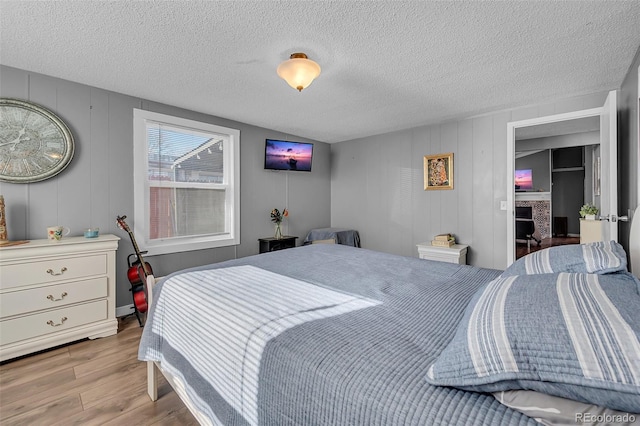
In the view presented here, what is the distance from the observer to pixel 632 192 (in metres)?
Result: 2.34

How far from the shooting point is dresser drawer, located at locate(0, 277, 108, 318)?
7.29ft

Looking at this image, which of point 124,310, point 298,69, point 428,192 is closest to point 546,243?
point 428,192

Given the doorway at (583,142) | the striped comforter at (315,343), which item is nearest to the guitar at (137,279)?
the striped comforter at (315,343)

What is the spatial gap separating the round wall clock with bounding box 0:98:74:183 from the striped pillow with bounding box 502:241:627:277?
3677 mm

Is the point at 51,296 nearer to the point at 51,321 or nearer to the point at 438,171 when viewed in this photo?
the point at 51,321

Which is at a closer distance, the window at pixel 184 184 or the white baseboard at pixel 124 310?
the white baseboard at pixel 124 310

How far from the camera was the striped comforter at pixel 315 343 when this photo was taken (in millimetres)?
738

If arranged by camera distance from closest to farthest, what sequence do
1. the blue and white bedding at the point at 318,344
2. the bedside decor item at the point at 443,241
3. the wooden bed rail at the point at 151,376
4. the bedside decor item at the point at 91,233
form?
the blue and white bedding at the point at 318,344 < the wooden bed rail at the point at 151,376 < the bedside decor item at the point at 91,233 < the bedside decor item at the point at 443,241

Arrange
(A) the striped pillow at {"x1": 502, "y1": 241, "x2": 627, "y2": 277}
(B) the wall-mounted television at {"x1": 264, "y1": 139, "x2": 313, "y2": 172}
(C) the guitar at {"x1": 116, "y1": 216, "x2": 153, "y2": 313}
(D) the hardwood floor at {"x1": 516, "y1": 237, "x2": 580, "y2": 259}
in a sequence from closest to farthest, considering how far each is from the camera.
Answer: (A) the striped pillow at {"x1": 502, "y1": 241, "x2": 627, "y2": 277}
(C) the guitar at {"x1": 116, "y1": 216, "x2": 153, "y2": 313}
(B) the wall-mounted television at {"x1": 264, "y1": 139, "x2": 313, "y2": 172}
(D) the hardwood floor at {"x1": 516, "y1": 237, "x2": 580, "y2": 259}

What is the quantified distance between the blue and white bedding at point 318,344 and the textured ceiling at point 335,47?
1.60m

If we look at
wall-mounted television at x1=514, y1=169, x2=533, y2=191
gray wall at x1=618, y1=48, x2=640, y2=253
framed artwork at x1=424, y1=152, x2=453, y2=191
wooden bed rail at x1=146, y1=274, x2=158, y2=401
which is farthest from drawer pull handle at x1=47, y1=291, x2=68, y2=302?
wall-mounted television at x1=514, y1=169, x2=533, y2=191

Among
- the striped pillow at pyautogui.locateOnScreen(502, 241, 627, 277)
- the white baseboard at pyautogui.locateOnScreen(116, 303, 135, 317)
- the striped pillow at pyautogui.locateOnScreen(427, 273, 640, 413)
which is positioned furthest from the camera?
the white baseboard at pyautogui.locateOnScreen(116, 303, 135, 317)

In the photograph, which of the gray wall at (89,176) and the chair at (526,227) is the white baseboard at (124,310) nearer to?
the gray wall at (89,176)

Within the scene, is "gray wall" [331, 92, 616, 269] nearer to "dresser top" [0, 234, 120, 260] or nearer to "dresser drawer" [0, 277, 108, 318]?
"dresser top" [0, 234, 120, 260]
